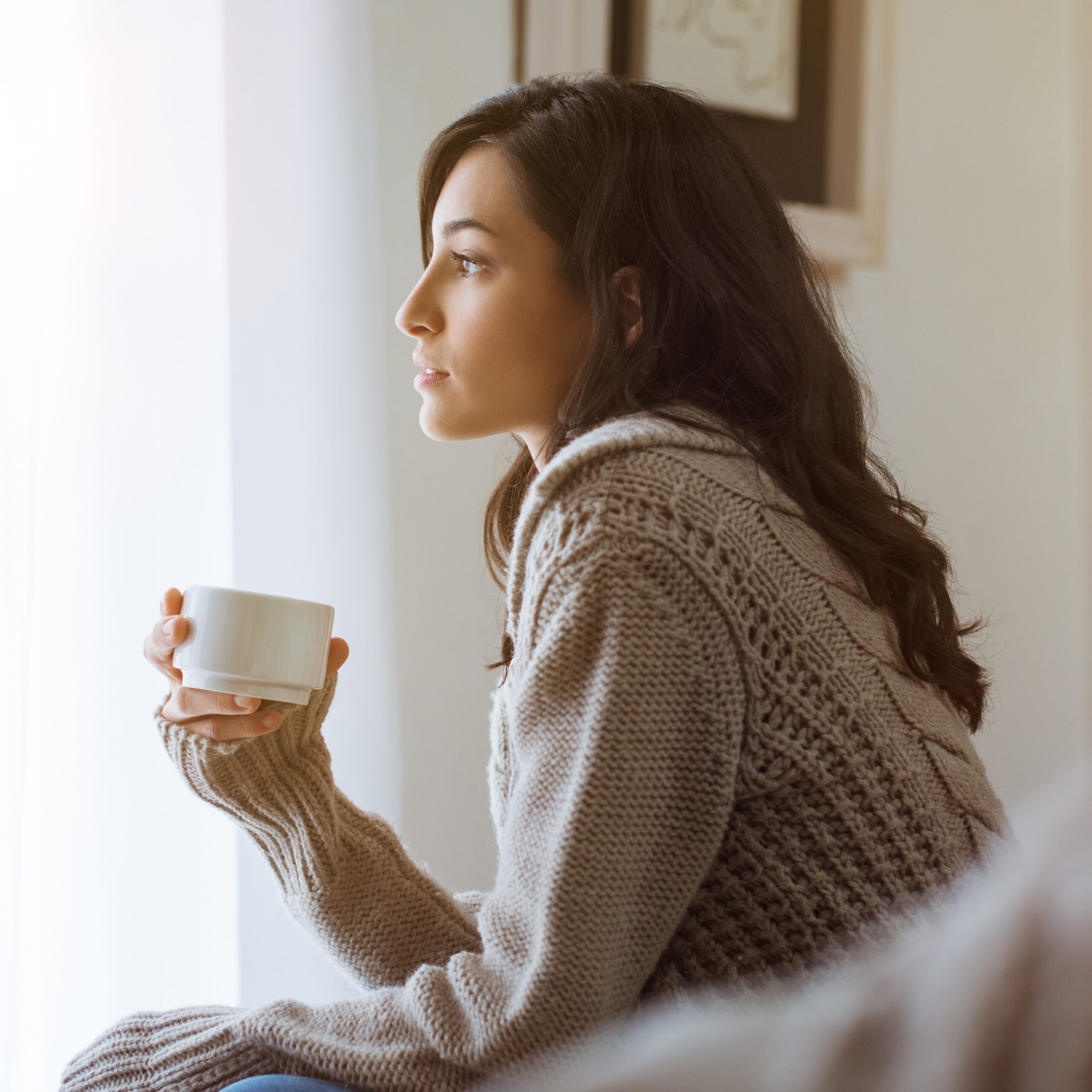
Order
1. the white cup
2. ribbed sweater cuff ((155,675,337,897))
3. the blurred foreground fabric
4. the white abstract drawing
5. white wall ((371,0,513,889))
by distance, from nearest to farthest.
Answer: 1. the blurred foreground fabric
2. the white cup
3. ribbed sweater cuff ((155,675,337,897))
4. white wall ((371,0,513,889))
5. the white abstract drawing

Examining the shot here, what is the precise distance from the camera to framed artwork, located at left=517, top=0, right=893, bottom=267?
60.6 inches

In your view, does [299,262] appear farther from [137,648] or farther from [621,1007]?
[621,1007]

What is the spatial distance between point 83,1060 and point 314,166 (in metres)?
0.90

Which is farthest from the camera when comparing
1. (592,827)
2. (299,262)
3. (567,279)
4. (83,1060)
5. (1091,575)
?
(1091,575)

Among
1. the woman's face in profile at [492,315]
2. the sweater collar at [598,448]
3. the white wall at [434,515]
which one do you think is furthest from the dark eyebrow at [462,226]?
the white wall at [434,515]

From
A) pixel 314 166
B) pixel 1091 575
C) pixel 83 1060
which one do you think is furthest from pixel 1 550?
pixel 1091 575

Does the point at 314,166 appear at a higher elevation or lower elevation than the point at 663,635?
higher

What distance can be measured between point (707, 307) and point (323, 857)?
49 centimetres

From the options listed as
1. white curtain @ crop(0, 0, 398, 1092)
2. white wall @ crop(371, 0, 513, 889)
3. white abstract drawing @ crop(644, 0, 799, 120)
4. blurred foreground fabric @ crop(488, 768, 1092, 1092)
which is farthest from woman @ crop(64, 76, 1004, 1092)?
white abstract drawing @ crop(644, 0, 799, 120)

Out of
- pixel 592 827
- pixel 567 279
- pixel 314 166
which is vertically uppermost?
pixel 314 166

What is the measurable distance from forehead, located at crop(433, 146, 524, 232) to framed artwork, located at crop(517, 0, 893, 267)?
28.2 inches

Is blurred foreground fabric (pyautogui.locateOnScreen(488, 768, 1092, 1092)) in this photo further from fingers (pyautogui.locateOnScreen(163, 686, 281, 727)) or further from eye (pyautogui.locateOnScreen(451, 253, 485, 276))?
eye (pyautogui.locateOnScreen(451, 253, 485, 276))

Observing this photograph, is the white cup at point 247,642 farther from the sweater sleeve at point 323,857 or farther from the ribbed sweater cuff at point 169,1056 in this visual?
the ribbed sweater cuff at point 169,1056

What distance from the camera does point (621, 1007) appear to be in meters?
0.59
